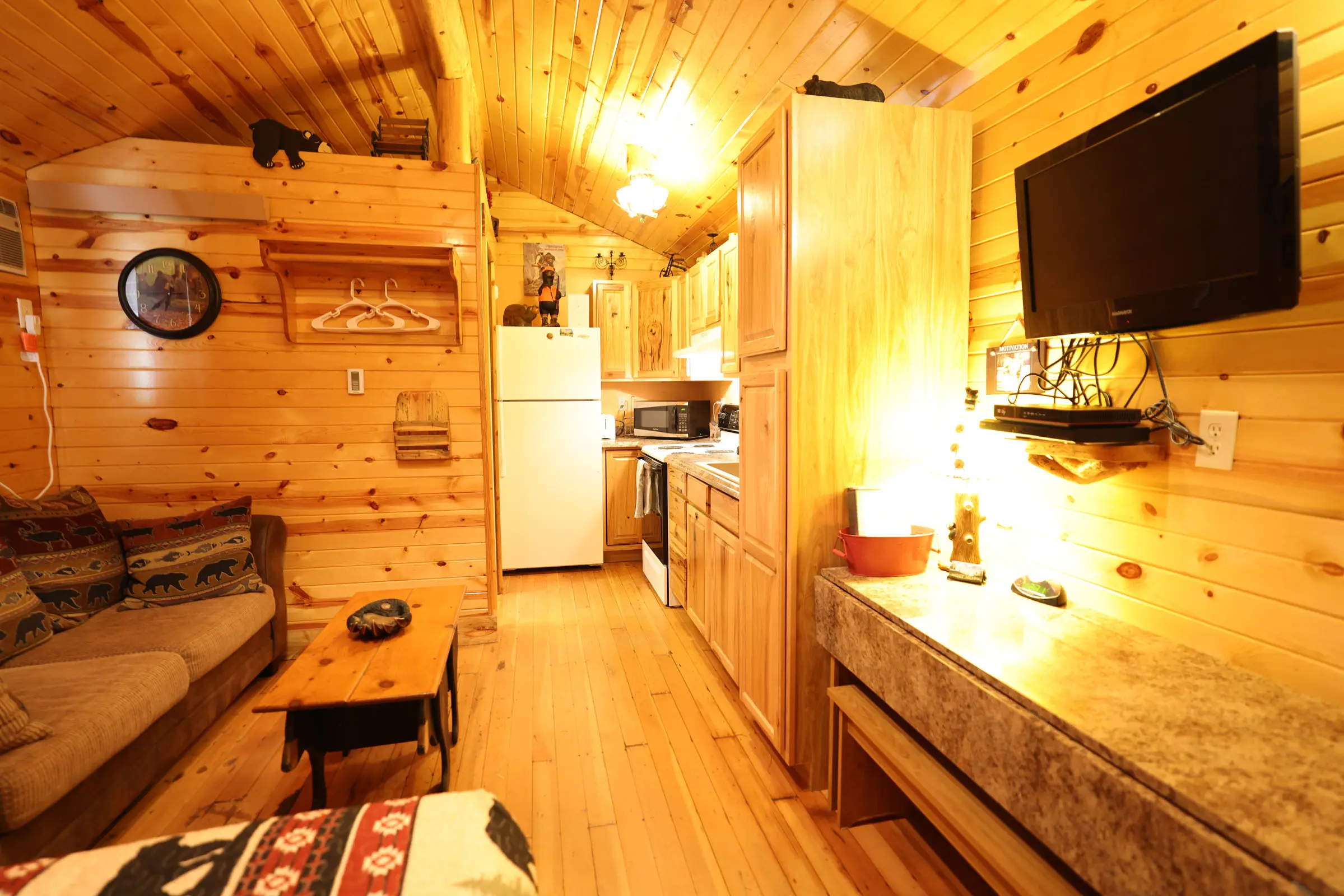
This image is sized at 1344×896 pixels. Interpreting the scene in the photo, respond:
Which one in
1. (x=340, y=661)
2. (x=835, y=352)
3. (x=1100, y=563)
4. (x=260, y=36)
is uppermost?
(x=260, y=36)

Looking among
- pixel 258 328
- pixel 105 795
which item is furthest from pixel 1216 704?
pixel 258 328

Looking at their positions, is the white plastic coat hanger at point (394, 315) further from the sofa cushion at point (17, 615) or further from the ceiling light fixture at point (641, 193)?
the sofa cushion at point (17, 615)

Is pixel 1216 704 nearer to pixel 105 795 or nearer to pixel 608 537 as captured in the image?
pixel 105 795

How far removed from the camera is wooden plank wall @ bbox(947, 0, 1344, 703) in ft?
3.68

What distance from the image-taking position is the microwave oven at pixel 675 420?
4.86 m

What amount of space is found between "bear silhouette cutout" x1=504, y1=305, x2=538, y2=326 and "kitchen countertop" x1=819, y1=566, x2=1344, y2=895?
365 cm

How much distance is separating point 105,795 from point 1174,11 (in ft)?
11.5

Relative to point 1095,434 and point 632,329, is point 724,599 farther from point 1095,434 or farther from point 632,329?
point 632,329

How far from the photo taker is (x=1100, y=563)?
1585mm

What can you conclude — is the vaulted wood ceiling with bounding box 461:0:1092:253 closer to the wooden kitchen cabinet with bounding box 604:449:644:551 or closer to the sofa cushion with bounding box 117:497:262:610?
the wooden kitchen cabinet with bounding box 604:449:644:551

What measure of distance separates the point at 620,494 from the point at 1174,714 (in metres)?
3.79

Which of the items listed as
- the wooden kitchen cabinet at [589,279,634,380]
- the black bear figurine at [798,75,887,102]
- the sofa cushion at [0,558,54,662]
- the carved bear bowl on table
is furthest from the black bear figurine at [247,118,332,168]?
the black bear figurine at [798,75,887,102]

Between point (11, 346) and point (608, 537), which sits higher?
point (11, 346)

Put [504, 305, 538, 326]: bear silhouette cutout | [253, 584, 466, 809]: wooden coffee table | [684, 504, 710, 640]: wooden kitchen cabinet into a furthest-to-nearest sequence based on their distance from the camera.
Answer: [504, 305, 538, 326]: bear silhouette cutout → [684, 504, 710, 640]: wooden kitchen cabinet → [253, 584, 466, 809]: wooden coffee table
